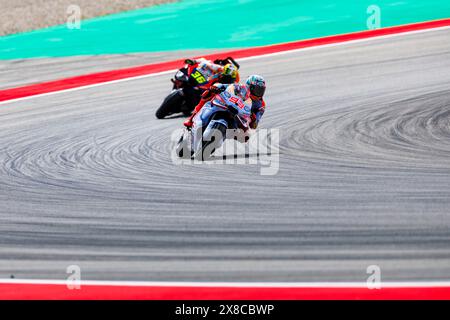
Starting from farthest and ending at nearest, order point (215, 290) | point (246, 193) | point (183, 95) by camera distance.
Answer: point (183, 95) → point (246, 193) → point (215, 290)

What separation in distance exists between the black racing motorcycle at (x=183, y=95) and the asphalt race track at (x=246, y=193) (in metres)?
0.28

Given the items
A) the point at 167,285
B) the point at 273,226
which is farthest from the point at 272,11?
the point at 167,285

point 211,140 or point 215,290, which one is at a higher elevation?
point 211,140

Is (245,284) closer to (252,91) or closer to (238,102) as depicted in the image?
(238,102)

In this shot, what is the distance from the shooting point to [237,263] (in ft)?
23.3

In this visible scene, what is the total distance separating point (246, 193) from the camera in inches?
356

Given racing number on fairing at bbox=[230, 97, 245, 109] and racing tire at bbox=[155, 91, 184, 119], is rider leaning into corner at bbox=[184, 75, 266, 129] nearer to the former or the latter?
racing number on fairing at bbox=[230, 97, 245, 109]

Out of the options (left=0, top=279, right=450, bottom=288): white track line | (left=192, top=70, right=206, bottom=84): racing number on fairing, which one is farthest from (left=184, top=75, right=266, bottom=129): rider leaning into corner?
(left=0, top=279, right=450, bottom=288): white track line

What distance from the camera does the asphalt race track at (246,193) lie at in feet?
23.5

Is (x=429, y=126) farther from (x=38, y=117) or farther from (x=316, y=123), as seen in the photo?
(x=38, y=117)

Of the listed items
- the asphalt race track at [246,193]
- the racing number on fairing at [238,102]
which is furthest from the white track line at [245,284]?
the racing number on fairing at [238,102]

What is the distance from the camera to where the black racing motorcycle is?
43.4 feet

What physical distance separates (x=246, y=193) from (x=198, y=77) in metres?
4.36

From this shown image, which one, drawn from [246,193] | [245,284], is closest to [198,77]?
[246,193]
